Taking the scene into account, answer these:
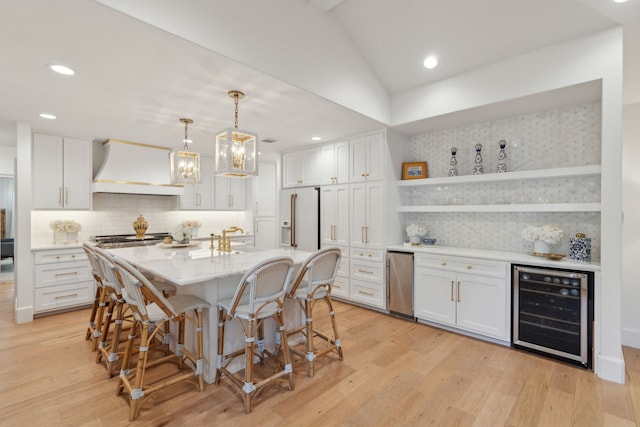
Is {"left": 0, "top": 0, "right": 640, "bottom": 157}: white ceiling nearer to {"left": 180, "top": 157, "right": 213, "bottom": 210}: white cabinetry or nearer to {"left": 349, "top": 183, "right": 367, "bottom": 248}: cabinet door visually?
{"left": 349, "top": 183, "right": 367, "bottom": 248}: cabinet door

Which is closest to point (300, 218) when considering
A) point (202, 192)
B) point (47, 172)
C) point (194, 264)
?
point (202, 192)

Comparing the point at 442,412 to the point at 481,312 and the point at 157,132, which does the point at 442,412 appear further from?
the point at 157,132

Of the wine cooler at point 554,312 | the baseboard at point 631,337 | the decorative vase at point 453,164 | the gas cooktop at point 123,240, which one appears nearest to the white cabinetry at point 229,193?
the gas cooktop at point 123,240

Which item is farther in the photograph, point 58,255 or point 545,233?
point 58,255

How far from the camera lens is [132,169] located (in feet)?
16.0

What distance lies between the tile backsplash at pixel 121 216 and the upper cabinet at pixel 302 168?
4.99 feet

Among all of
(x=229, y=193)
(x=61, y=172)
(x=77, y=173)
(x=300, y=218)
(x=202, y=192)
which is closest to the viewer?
(x=61, y=172)

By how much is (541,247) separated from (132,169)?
5515 mm

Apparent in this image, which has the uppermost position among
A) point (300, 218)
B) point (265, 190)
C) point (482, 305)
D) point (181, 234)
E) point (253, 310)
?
point (265, 190)

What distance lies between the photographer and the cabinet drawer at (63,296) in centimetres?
400

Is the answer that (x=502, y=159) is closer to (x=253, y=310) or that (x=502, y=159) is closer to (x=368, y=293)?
(x=368, y=293)

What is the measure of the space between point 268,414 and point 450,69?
144 inches

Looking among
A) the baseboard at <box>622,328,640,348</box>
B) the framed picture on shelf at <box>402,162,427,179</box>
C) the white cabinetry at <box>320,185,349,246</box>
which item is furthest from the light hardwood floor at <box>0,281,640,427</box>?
the framed picture on shelf at <box>402,162,427,179</box>

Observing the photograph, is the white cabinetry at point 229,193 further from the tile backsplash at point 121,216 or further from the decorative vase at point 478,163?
the decorative vase at point 478,163
